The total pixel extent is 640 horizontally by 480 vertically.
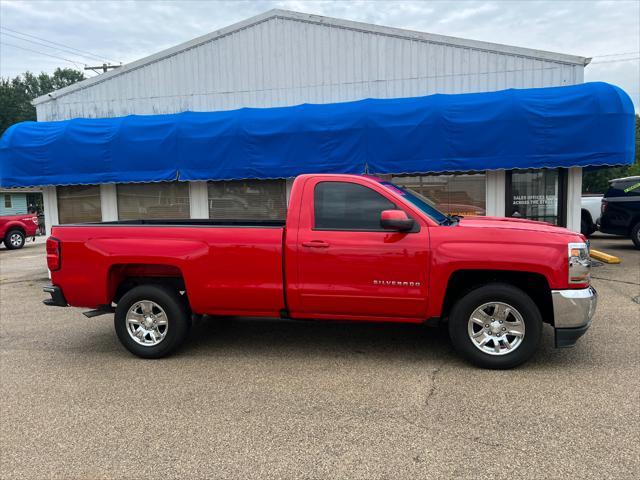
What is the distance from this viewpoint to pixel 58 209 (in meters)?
12.1

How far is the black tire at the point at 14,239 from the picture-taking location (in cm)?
2028

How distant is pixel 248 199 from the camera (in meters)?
11.5

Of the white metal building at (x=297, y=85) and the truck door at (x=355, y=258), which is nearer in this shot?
the truck door at (x=355, y=258)

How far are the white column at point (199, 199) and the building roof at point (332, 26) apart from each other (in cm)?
362

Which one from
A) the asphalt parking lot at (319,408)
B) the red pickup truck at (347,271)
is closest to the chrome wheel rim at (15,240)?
the asphalt parking lot at (319,408)

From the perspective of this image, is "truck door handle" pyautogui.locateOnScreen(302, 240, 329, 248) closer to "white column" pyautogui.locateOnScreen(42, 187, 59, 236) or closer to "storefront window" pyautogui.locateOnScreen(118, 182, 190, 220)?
"storefront window" pyautogui.locateOnScreen(118, 182, 190, 220)

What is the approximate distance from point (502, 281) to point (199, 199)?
8.27 meters

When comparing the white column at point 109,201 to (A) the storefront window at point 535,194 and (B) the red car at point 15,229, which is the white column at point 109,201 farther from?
(B) the red car at point 15,229

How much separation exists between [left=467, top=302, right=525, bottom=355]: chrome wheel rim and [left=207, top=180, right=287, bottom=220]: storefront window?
695 centimetres

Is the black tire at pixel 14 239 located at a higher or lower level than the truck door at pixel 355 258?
lower

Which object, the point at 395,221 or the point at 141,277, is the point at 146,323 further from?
the point at 395,221

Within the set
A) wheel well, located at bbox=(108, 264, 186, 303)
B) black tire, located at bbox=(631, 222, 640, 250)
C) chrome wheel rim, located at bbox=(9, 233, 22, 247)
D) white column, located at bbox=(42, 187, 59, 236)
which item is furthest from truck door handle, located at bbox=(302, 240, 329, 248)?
chrome wheel rim, located at bbox=(9, 233, 22, 247)

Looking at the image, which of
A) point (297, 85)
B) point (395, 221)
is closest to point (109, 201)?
point (297, 85)

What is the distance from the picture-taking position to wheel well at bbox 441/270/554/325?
4.88 meters
